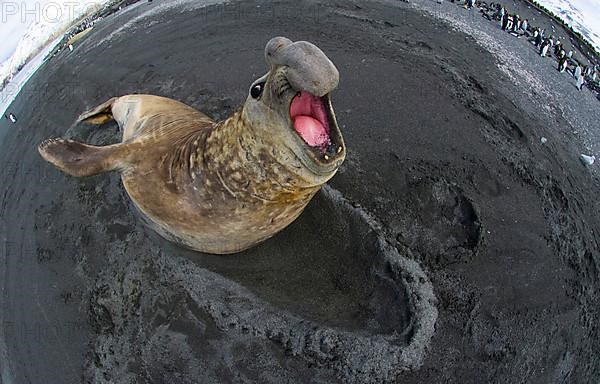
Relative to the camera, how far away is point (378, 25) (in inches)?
151

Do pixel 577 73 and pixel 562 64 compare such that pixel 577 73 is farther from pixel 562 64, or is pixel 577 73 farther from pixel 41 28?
pixel 41 28

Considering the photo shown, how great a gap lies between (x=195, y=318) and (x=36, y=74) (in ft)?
7.83

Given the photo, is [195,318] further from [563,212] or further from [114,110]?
[563,212]

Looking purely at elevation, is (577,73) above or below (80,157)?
below

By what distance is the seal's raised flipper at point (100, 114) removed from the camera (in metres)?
3.11

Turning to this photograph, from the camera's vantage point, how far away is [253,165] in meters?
1.86

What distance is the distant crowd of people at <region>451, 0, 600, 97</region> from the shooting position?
12.5 ft

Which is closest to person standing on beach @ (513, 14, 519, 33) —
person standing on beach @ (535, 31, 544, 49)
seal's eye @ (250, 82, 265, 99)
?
person standing on beach @ (535, 31, 544, 49)

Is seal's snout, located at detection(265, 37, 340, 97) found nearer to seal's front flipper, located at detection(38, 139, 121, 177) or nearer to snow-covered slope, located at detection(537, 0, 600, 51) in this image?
seal's front flipper, located at detection(38, 139, 121, 177)

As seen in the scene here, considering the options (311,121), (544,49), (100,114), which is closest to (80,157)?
(100,114)

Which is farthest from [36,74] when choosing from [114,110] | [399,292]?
[399,292]

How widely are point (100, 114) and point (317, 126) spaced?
1.89 m

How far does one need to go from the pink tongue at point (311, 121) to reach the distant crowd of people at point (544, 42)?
108 inches

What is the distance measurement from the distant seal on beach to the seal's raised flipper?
0.51 feet
